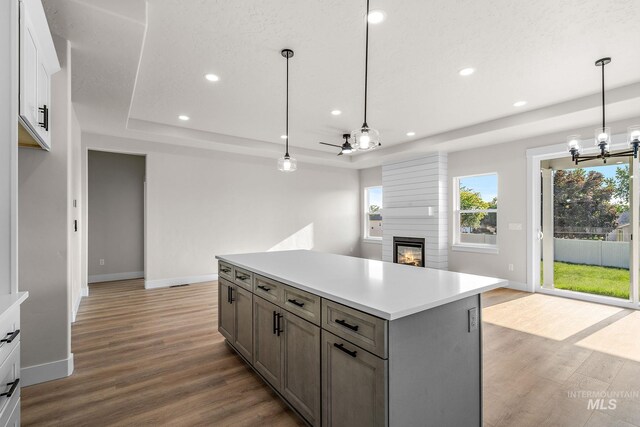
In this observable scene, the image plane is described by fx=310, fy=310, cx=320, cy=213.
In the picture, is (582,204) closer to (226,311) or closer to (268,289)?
(268,289)

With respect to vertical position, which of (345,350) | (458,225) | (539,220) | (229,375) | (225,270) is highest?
(539,220)

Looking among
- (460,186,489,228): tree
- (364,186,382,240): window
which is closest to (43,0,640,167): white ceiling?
(460,186,489,228): tree

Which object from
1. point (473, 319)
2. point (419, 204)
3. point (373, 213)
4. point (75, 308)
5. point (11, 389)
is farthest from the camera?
point (373, 213)

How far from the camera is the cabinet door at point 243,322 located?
248 centimetres

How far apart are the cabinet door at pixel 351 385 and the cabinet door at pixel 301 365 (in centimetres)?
7

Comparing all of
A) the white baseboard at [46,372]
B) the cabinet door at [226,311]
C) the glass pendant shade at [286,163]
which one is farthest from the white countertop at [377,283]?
the white baseboard at [46,372]

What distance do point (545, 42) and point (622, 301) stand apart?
153 inches

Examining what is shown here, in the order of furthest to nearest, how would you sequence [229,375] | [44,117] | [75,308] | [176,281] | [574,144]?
[176,281] → [75,308] → [574,144] → [229,375] → [44,117]

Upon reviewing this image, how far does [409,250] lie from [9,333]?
21.6 feet

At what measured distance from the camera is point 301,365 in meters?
1.83

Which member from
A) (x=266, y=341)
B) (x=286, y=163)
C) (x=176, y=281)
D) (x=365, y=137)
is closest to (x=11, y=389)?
(x=266, y=341)

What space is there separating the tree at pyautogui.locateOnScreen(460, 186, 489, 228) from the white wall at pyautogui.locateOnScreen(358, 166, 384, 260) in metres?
2.28

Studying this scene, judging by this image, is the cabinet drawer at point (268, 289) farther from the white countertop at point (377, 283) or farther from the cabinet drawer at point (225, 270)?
the cabinet drawer at point (225, 270)

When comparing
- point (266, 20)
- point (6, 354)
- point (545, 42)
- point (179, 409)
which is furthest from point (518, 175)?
point (6, 354)
